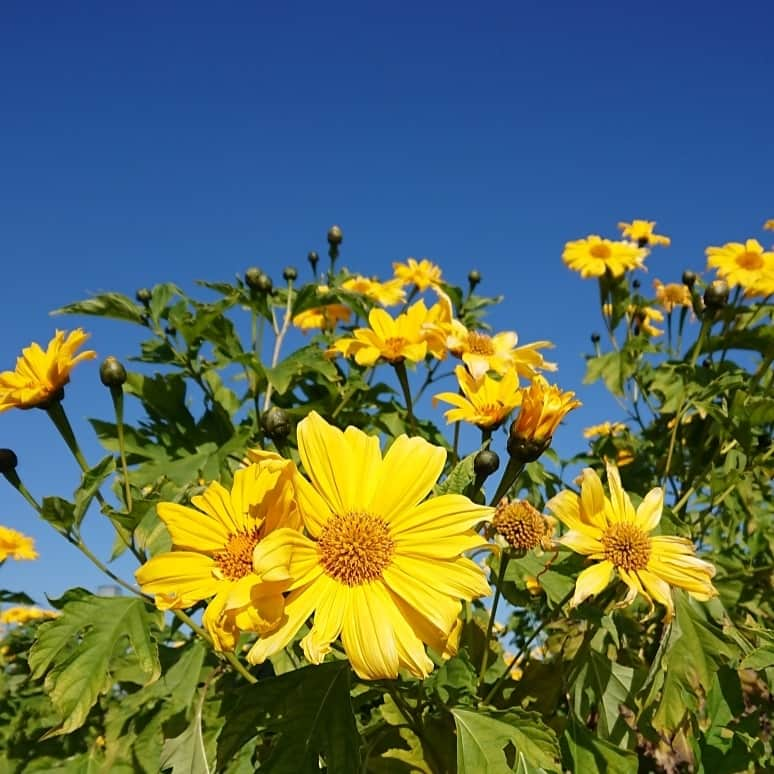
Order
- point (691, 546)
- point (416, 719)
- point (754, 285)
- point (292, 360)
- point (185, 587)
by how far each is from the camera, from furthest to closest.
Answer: point (754, 285) < point (292, 360) < point (691, 546) < point (416, 719) < point (185, 587)

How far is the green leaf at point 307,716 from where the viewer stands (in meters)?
1.47

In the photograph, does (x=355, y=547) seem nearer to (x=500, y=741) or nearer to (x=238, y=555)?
(x=238, y=555)

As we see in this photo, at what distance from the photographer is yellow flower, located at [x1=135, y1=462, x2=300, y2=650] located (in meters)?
1.38

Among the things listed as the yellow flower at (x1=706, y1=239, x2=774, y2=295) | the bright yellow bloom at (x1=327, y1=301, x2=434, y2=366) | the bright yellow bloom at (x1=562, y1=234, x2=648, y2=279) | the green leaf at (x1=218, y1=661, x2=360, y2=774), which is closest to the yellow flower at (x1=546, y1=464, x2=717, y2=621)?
the green leaf at (x1=218, y1=661, x2=360, y2=774)

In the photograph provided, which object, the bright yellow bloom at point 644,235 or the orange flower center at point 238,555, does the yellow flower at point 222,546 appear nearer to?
the orange flower center at point 238,555

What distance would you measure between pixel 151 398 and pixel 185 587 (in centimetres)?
131

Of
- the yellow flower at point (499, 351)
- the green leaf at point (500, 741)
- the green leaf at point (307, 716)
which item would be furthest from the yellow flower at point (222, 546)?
the yellow flower at point (499, 351)

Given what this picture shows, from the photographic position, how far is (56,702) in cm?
166

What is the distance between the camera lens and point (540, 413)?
171 centimetres

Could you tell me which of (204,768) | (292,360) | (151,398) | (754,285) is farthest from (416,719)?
(754,285)

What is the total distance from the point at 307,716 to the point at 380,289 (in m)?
2.27

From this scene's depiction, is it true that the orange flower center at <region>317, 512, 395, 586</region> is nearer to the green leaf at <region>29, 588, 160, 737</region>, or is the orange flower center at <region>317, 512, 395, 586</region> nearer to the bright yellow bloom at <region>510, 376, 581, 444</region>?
the bright yellow bloom at <region>510, 376, 581, 444</region>

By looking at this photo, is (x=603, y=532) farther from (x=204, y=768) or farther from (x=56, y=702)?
(x=56, y=702)

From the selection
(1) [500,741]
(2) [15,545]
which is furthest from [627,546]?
(2) [15,545]
